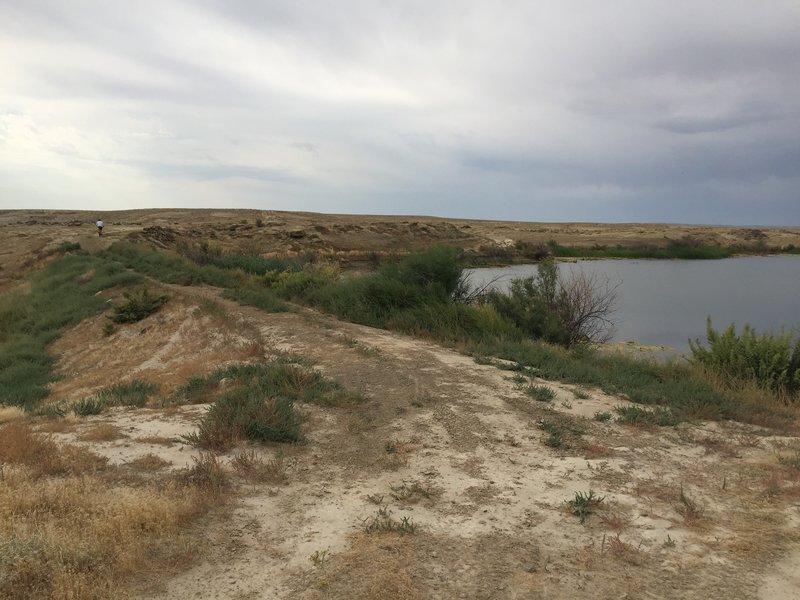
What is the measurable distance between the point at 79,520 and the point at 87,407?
147 inches

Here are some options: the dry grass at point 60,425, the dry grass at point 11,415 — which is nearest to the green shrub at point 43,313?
the dry grass at point 11,415

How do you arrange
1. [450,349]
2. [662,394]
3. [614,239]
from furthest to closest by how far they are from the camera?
[614,239] → [450,349] → [662,394]

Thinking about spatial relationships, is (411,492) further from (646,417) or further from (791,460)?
(791,460)

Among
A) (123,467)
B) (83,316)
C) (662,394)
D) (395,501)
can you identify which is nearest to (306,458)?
(395,501)

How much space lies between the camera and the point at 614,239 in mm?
65062

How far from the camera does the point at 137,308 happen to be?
14711 millimetres

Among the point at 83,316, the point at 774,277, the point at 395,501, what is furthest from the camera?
the point at 774,277

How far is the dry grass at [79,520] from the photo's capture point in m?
3.23

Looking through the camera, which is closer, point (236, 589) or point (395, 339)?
point (236, 589)

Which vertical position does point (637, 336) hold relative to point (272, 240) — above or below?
below

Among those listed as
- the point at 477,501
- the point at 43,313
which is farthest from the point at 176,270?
the point at 477,501

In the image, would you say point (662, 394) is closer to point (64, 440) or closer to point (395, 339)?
point (395, 339)

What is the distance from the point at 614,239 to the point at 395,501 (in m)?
65.5

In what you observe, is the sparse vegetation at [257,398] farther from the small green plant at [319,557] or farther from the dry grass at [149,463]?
the small green plant at [319,557]
